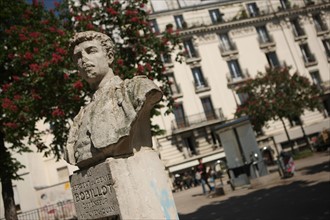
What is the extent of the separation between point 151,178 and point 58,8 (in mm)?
7992

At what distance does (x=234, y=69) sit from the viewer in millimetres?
30500

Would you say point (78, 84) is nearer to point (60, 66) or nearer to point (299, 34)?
point (60, 66)

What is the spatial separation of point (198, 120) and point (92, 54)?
83.3ft

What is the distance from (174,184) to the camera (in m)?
23.9

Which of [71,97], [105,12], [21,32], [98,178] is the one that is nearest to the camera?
[98,178]

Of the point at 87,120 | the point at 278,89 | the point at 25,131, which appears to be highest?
the point at 278,89

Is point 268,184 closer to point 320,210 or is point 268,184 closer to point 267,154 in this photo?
point 320,210

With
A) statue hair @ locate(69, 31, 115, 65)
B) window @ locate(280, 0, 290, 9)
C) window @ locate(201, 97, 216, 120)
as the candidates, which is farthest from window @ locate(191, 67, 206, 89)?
statue hair @ locate(69, 31, 115, 65)

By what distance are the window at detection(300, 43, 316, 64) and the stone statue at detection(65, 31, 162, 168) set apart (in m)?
32.7

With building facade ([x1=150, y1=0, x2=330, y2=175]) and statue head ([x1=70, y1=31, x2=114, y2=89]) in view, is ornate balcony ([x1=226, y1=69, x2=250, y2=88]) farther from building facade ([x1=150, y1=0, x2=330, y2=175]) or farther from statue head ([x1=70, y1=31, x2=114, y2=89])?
statue head ([x1=70, y1=31, x2=114, y2=89])

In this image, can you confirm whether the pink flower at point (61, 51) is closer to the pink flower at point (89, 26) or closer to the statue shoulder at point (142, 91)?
the pink flower at point (89, 26)

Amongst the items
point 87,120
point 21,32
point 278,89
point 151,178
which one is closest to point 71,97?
point 21,32

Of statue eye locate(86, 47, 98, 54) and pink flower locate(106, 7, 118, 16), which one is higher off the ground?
pink flower locate(106, 7, 118, 16)

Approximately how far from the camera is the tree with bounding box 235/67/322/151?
902 inches
